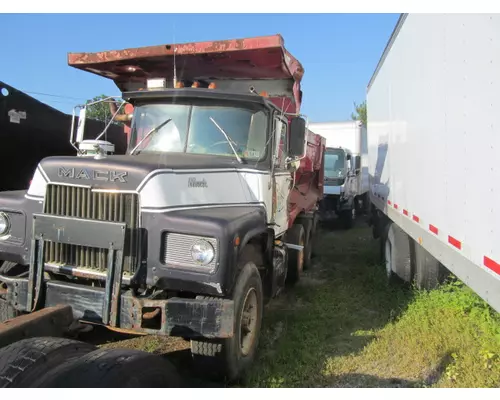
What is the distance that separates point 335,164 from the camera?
44.4 feet

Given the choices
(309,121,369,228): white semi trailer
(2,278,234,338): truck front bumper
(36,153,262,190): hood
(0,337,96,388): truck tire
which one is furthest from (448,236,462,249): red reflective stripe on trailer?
(309,121,369,228): white semi trailer

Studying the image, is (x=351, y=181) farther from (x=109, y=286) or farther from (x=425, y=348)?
(x=109, y=286)

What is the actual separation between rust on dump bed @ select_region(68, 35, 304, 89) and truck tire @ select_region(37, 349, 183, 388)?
389cm

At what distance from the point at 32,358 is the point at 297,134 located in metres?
3.65

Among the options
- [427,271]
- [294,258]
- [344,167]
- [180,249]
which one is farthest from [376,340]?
[344,167]

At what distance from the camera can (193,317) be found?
10.4 ft

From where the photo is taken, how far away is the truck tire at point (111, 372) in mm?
2156

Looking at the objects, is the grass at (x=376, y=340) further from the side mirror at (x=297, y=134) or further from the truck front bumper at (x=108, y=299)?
the side mirror at (x=297, y=134)

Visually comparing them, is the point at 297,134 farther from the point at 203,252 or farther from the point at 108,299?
the point at 108,299

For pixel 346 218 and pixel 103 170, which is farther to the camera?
pixel 346 218

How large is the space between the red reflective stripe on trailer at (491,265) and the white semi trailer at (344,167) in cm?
1030

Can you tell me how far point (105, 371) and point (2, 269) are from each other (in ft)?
7.31

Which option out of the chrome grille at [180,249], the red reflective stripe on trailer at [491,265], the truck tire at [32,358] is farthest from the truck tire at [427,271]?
the truck tire at [32,358]

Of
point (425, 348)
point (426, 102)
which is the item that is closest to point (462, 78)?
point (426, 102)
